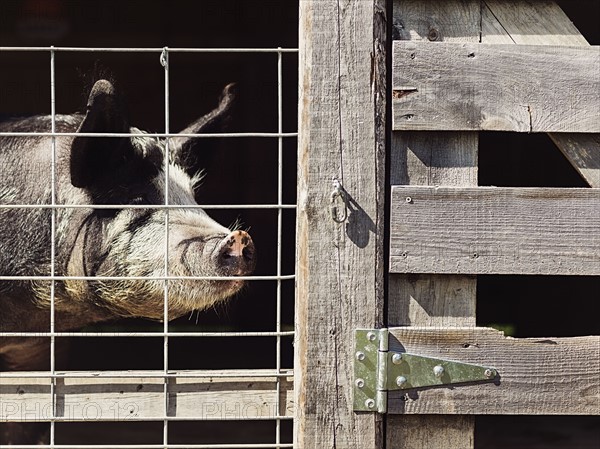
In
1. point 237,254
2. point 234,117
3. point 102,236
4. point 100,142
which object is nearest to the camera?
point 237,254

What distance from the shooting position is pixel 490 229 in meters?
2.10

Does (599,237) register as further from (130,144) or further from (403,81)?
(130,144)

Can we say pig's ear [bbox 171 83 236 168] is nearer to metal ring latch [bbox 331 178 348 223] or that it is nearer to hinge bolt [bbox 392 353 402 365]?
metal ring latch [bbox 331 178 348 223]

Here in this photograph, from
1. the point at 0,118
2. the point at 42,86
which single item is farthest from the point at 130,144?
the point at 42,86

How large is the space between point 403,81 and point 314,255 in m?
0.43

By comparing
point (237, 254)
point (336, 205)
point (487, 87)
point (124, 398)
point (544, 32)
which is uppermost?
point (544, 32)

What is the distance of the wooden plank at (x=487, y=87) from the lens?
2.07 m

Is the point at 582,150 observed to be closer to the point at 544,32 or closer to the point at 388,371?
the point at 544,32

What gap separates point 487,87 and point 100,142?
155 cm

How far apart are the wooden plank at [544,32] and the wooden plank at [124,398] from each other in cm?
90

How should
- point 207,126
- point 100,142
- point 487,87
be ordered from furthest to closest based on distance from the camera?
point 207,126
point 100,142
point 487,87

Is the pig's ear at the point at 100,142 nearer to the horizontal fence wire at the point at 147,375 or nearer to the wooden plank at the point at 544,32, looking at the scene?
the horizontal fence wire at the point at 147,375

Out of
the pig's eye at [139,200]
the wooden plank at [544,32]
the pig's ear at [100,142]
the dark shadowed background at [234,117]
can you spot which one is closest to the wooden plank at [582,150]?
the wooden plank at [544,32]

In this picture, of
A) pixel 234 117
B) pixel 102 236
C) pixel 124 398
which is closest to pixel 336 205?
pixel 124 398
